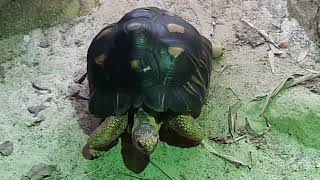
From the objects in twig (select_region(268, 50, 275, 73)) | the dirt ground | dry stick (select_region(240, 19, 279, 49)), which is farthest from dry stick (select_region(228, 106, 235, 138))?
dry stick (select_region(240, 19, 279, 49))

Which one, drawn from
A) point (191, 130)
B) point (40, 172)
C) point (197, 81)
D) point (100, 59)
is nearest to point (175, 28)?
point (197, 81)

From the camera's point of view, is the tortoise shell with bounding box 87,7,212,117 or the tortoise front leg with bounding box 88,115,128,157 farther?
the tortoise front leg with bounding box 88,115,128,157

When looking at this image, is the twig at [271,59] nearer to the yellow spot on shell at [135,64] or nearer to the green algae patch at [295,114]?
the green algae patch at [295,114]

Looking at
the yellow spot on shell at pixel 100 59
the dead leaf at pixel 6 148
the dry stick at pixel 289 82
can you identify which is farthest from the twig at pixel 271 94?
the dead leaf at pixel 6 148

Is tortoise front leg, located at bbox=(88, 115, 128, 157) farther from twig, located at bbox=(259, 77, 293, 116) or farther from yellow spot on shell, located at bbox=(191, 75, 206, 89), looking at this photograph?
twig, located at bbox=(259, 77, 293, 116)

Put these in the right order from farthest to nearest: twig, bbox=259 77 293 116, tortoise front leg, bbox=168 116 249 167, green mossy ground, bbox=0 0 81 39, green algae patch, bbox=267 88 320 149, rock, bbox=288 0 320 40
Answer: green mossy ground, bbox=0 0 81 39
rock, bbox=288 0 320 40
twig, bbox=259 77 293 116
green algae patch, bbox=267 88 320 149
tortoise front leg, bbox=168 116 249 167

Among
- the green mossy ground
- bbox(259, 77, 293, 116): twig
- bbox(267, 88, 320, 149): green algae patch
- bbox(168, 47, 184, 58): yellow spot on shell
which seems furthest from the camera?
the green mossy ground

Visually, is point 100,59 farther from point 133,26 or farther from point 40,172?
point 40,172

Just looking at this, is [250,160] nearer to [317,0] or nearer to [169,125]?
[169,125]
